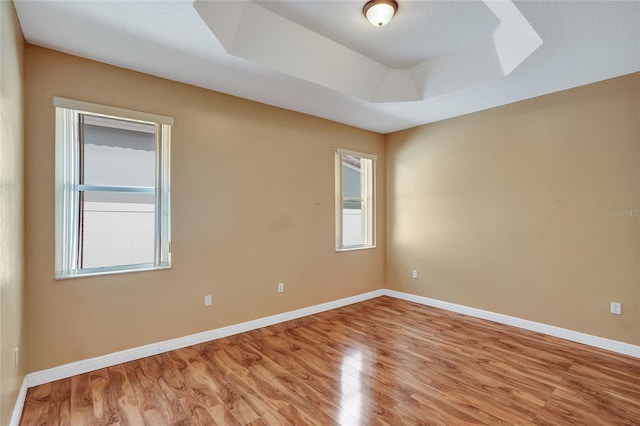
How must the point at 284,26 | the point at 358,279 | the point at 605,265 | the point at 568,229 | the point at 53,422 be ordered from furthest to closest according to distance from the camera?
the point at 358,279 → the point at 568,229 → the point at 605,265 → the point at 284,26 → the point at 53,422

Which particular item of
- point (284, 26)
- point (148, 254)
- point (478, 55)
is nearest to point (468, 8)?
point (478, 55)

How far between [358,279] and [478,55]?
3.17m

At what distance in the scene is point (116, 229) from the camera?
2764 mm

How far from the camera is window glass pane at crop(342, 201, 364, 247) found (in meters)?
4.61

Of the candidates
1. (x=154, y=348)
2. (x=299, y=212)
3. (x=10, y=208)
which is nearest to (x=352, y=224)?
(x=299, y=212)

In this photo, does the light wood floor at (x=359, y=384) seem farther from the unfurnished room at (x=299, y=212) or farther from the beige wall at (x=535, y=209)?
the beige wall at (x=535, y=209)

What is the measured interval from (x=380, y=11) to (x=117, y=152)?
97.7 inches

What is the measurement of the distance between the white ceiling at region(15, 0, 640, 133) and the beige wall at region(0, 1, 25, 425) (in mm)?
372

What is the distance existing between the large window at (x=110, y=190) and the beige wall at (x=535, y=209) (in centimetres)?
340

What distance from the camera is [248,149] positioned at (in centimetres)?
349

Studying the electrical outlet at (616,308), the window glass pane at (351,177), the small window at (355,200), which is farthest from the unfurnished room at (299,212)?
the window glass pane at (351,177)

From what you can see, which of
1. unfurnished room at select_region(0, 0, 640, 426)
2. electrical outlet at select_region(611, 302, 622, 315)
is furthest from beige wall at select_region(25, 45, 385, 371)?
electrical outlet at select_region(611, 302, 622, 315)

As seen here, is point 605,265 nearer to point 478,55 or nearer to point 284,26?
point 478,55

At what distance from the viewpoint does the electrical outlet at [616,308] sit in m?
2.92
